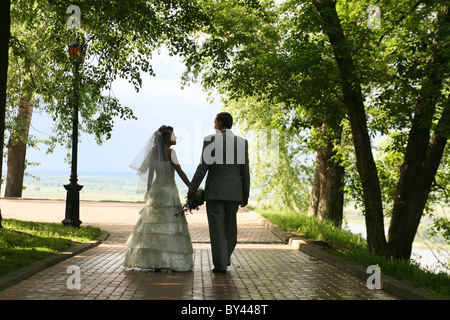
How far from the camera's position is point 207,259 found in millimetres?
11023

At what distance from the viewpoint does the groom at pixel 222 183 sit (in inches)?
354

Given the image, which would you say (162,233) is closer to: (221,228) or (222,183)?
(221,228)

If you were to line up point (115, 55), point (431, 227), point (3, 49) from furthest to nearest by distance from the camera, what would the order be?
1. point (431, 227)
2. point (115, 55)
3. point (3, 49)

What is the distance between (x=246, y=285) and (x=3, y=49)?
718cm

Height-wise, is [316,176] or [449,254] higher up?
[316,176]

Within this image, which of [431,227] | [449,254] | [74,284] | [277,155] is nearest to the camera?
[74,284]

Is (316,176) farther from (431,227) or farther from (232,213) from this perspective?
(232,213)

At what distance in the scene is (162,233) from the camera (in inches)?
369

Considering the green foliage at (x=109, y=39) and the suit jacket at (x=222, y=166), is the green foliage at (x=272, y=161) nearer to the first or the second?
the green foliage at (x=109, y=39)

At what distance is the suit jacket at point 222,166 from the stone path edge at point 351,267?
7.33 ft

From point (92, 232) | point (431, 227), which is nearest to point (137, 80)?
point (92, 232)

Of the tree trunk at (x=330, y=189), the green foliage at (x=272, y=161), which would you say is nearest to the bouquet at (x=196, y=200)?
the tree trunk at (x=330, y=189)

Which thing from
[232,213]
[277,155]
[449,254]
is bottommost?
[449,254]

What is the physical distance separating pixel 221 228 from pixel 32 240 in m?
4.72
